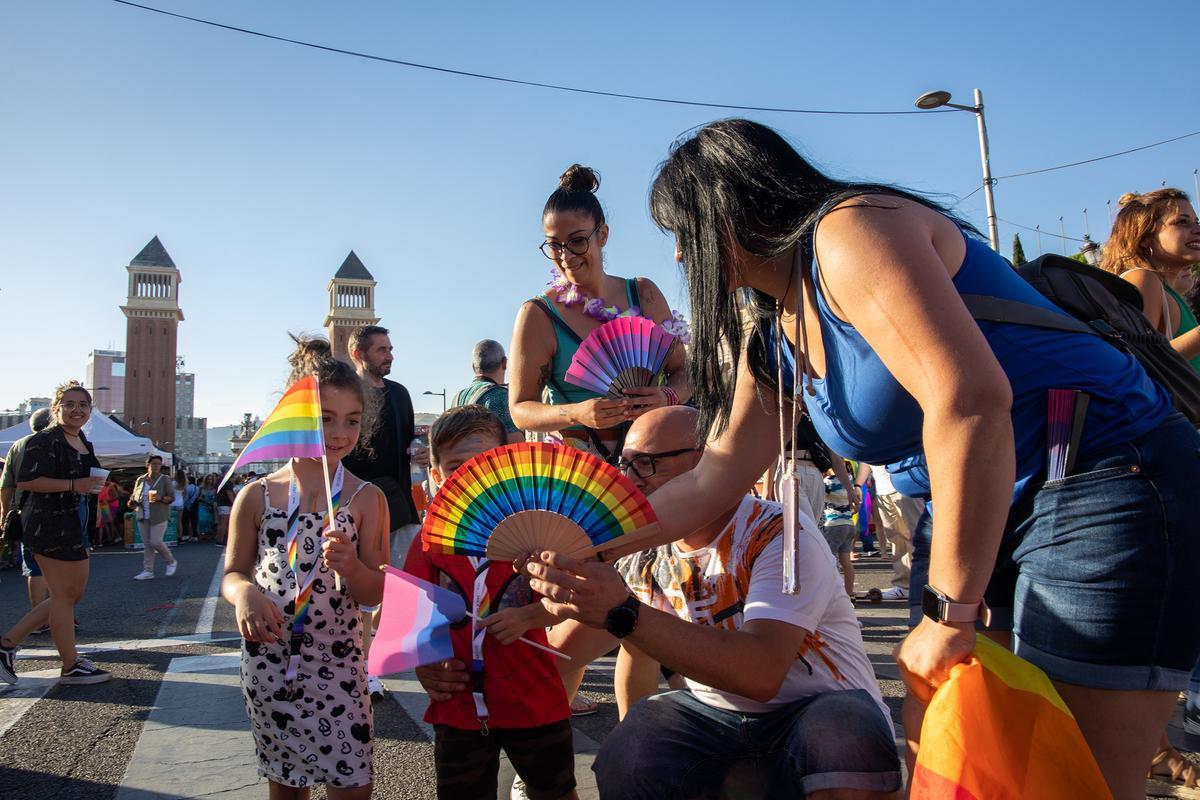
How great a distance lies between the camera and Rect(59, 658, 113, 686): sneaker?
5.03 metres

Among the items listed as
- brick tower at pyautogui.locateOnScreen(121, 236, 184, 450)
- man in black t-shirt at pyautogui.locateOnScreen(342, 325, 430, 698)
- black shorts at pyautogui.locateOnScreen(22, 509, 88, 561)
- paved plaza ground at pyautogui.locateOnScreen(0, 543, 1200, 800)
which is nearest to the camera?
paved plaza ground at pyautogui.locateOnScreen(0, 543, 1200, 800)

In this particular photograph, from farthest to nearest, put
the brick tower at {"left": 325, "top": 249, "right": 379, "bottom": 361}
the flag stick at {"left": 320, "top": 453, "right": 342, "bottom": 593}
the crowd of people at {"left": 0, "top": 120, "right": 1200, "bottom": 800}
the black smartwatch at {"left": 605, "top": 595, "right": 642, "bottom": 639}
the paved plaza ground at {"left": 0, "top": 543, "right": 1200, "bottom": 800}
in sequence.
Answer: the brick tower at {"left": 325, "top": 249, "right": 379, "bottom": 361}
the paved plaza ground at {"left": 0, "top": 543, "right": 1200, "bottom": 800}
the flag stick at {"left": 320, "top": 453, "right": 342, "bottom": 593}
the black smartwatch at {"left": 605, "top": 595, "right": 642, "bottom": 639}
the crowd of people at {"left": 0, "top": 120, "right": 1200, "bottom": 800}

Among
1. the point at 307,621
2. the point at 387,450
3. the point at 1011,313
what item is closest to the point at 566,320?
the point at 307,621

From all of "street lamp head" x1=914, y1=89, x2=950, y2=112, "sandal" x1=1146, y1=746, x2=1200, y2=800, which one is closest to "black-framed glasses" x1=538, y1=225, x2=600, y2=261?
"sandal" x1=1146, y1=746, x2=1200, y2=800

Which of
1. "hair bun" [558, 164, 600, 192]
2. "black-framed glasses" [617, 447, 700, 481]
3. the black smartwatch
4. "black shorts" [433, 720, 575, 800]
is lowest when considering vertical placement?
"black shorts" [433, 720, 575, 800]

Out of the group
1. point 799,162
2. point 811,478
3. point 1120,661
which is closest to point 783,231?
point 799,162

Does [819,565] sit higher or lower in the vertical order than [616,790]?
higher

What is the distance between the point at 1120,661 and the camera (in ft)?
4.63

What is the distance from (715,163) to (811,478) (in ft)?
14.4

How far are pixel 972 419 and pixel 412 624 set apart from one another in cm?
139

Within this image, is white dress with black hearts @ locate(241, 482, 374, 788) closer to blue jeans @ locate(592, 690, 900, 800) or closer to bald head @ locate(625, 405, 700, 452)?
blue jeans @ locate(592, 690, 900, 800)

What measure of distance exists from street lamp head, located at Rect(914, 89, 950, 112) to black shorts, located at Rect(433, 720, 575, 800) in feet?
48.4

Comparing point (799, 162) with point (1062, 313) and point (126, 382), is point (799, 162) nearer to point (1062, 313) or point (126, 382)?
point (1062, 313)

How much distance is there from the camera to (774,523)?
→ 2.08 meters
